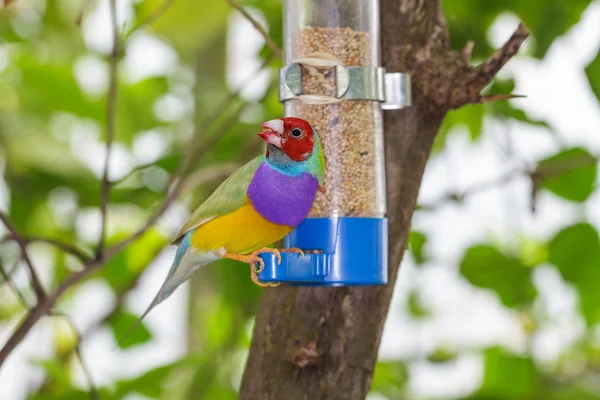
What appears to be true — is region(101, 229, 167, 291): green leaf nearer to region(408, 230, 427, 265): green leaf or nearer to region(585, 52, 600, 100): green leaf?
region(408, 230, 427, 265): green leaf

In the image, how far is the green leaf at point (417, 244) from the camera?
164 cm

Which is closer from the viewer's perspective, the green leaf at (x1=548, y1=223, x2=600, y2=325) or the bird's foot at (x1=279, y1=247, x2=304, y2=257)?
the bird's foot at (x1=279, y1=247, x2=304, y2=257)

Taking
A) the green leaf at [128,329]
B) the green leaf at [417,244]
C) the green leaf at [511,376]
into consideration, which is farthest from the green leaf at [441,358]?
the green leaf at [128,329]

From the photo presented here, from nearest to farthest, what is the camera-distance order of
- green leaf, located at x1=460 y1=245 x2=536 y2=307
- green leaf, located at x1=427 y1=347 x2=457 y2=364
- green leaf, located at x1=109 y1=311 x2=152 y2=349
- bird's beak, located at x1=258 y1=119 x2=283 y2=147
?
1. bird's beak, located at x1=258 y1=119 x2=283 y2=147
2. green leaf, located at x1=460 y1=245 x2=536 y2=307
3. green leaf, located at x1=109 y1=311 x2=152 y2=349
4. green leaf, located at x1=427 y1=347 x2=457 y2=364

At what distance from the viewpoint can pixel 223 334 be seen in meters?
1.82

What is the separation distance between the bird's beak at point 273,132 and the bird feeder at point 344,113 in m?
0.13

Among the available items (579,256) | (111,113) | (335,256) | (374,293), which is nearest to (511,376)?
(579,256)

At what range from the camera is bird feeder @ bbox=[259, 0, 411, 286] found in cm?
104

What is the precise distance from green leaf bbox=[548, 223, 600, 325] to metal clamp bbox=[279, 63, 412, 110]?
47cm

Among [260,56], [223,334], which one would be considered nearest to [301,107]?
[260,56]

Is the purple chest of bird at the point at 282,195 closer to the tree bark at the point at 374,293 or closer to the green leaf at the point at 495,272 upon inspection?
the tree bark at the point at 374,293

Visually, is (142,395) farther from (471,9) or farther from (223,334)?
(471,9)

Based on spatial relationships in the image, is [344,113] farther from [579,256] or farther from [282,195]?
[579,256]

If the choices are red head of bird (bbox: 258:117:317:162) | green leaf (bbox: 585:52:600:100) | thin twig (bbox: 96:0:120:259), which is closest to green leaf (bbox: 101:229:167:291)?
thin twig (bbox: 96:0:120:259)
